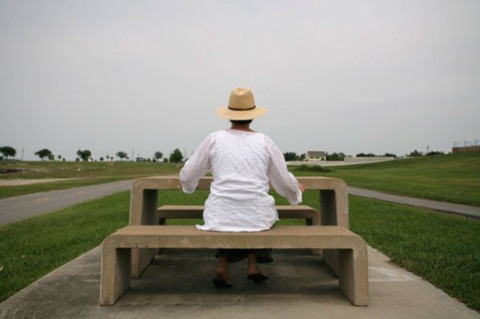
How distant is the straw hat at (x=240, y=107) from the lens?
4109mm

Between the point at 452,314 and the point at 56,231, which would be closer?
the point at 452,314

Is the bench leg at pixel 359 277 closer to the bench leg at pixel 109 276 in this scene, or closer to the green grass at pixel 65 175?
the bench leg at pixel 109 276

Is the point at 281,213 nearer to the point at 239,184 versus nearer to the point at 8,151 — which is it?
the point at 239,184

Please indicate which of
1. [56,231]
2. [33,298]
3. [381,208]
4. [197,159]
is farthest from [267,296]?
[381,208]

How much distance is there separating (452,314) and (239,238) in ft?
6.02

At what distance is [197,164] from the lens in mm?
4113

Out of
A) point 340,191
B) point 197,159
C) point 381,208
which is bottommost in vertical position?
point 381,208

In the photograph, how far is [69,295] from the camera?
4027 millimetres

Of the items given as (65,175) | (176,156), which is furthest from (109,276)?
(176,156)

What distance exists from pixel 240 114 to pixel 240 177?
622 millimetres

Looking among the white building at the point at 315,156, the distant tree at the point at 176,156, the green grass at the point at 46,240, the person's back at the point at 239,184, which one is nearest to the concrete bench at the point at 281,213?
the green grass at the point at 46,240

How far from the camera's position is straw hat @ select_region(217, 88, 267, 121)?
4109 mm

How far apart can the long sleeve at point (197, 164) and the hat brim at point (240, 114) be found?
244 millimetres

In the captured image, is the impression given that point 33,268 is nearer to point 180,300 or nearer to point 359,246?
point 180,300
